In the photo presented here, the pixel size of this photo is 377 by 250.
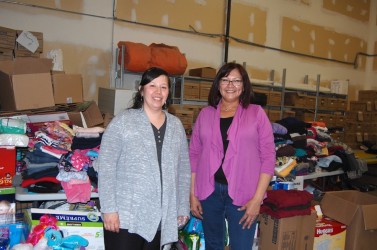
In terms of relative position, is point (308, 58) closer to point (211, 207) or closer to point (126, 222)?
point (211, 207)

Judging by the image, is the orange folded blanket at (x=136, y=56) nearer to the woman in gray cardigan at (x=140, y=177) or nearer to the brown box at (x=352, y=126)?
the woman in gray cardigan at (x=140, y=177)

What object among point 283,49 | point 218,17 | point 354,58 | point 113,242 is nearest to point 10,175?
point 113,242

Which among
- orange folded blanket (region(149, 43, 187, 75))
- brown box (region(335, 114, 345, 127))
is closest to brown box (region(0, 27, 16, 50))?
orange folded blanket (region(149, 43, 187, 75))

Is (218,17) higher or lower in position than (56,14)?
higher

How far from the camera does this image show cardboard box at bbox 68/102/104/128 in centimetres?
308

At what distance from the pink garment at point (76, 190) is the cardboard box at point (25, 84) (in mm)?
Result: 1399

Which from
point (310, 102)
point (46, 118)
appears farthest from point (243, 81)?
point (310, 102)

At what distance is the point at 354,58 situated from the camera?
7.89m

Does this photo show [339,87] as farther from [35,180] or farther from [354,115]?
[35,180]

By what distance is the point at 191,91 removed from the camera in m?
4.92

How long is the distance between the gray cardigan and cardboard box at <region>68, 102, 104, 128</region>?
1.68 m

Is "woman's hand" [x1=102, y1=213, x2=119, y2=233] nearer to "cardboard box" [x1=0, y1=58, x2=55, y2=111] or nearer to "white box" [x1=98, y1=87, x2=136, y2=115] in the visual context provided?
"cardboard box" [x1=0, y1=58, x2=55, y2=111]

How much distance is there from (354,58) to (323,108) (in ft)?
7.35

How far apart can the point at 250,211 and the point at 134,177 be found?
707mm
